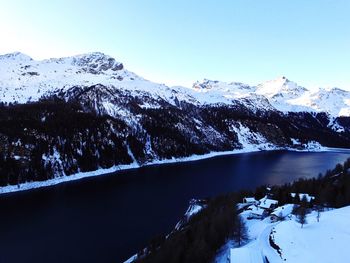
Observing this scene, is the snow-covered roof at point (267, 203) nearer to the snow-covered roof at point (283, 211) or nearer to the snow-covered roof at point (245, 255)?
the snow-covered roof at point (283, 211)

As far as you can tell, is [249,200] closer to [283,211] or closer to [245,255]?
[283,211]

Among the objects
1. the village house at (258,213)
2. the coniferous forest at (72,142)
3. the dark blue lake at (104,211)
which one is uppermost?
the coniferous forest at (72,142)

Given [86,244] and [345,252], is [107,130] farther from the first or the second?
[345,252]

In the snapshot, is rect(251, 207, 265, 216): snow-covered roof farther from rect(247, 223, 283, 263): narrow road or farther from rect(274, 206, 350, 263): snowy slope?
rect(274, 206, 350, 263): snowy slope

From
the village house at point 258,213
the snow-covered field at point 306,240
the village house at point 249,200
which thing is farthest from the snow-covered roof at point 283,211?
the village house at point 249,200

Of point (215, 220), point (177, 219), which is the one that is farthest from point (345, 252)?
point (177, 219)

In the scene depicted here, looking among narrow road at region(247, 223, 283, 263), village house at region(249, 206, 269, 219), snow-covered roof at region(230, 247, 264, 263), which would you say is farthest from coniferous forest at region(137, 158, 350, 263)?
snow-covered roof at region(230, 247, 264, 263)

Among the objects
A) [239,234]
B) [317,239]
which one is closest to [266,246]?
[239,234]
